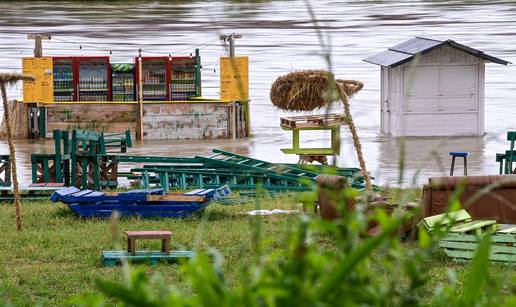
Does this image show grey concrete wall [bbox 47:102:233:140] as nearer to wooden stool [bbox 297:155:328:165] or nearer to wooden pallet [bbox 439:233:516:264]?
wooden stool [bbox 297:155:328:165]

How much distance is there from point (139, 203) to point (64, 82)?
48.8 ft

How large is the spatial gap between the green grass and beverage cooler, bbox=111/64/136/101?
12.1 m

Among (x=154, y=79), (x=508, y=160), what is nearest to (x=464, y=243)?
(x=508, y=160)

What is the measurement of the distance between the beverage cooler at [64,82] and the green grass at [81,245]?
1211 centimetres

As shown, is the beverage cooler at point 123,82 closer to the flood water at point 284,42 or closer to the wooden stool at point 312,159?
the flood water at point 284,42

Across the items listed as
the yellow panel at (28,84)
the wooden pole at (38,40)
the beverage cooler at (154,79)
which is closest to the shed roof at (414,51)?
the beverage cooler at (154,79)

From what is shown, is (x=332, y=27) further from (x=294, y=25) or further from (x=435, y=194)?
(x=435, y=194)

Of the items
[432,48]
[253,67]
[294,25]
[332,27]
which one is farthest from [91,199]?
[294,25]

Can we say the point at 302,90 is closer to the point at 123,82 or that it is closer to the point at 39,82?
the point at 39,82

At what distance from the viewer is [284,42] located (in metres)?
52.6

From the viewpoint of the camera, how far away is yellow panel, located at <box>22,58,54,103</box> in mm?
30078

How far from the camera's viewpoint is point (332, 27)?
58406 mm

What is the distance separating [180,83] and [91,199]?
15.0 metres

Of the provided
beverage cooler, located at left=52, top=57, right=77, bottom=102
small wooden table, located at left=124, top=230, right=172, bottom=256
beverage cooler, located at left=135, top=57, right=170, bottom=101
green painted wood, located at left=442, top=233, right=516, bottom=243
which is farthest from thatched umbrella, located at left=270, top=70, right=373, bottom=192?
beverage cooler, located at left=52, top=57, right=77, bottom=102
